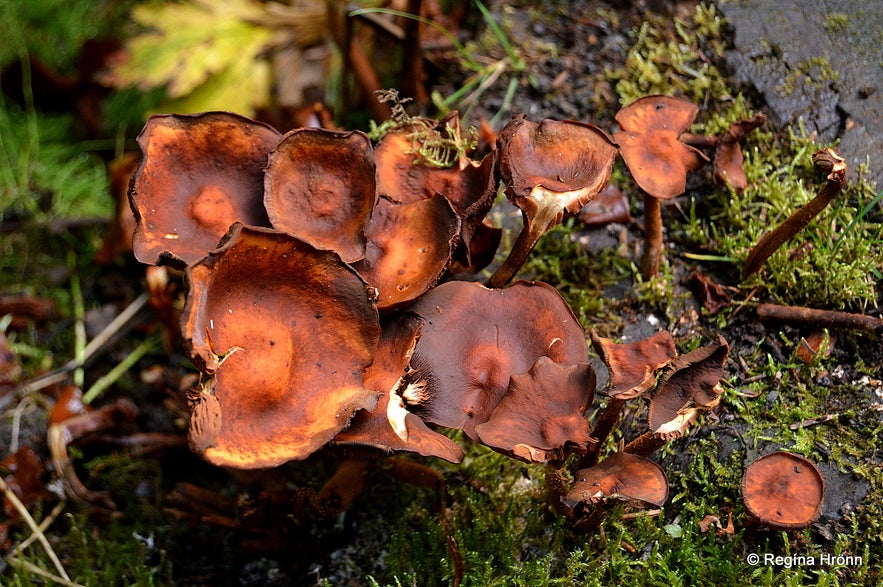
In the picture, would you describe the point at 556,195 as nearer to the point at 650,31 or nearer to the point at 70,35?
the point at 650,31

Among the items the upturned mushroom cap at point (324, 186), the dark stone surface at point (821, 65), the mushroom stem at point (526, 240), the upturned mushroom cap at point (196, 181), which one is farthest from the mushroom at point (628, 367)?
the dark stone surface at point (821, 65)

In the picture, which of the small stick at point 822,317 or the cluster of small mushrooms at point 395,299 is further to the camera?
the small stick at point 822,317

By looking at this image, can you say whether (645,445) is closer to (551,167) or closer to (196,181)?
(551,167)

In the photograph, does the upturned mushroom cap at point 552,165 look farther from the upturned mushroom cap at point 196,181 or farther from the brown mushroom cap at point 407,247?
the upturned mushroom cap at point 196,181

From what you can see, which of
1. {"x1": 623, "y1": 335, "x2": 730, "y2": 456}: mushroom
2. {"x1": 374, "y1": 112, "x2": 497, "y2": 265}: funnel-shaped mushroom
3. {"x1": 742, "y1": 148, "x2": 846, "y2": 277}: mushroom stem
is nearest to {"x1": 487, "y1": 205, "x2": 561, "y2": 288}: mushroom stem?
{"x1": 374, "y1": 112, "x2": 497, "y2": 265}: funnel-shaped mushroom

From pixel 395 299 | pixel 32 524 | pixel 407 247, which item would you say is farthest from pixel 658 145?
pixel 32 524

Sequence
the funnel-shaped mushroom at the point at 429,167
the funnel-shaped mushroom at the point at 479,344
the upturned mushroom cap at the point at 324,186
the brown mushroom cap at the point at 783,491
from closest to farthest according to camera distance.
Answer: the brown mushroom cap at the point at 783,491
the funnel-shaped mushroom at the point at 479,344
the upturned mushroom cap at the point at 324,186
the funnel-shaped mushroom at the point at 429,167
